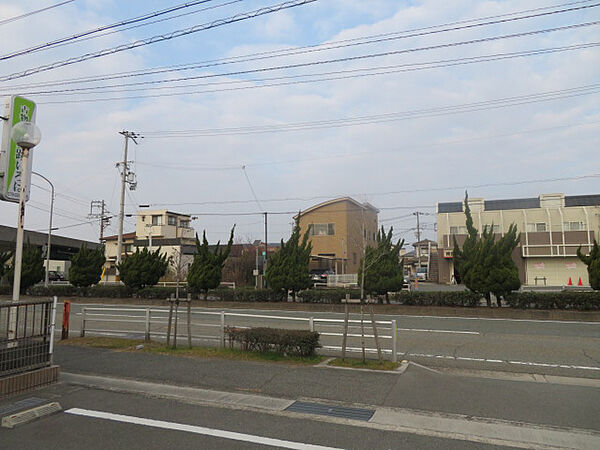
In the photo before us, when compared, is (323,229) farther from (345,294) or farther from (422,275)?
(345,294)

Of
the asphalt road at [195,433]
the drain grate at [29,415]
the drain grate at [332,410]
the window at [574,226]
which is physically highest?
the window at [574,226]

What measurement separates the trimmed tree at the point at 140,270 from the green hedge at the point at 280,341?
19904mm

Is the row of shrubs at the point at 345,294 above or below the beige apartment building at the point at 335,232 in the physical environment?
below

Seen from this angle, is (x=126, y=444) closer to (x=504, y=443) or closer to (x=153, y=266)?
(x=504, y=443)

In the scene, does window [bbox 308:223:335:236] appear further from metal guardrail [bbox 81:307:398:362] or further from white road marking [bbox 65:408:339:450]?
white road marking [bbox 65:408:339:450]

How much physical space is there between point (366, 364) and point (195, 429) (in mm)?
3959

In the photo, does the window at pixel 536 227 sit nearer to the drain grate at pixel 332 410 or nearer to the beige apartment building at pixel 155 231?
the beige apartment building at pixel 155 231

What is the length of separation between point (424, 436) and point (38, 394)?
544 centimetres

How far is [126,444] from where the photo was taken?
4555 mm

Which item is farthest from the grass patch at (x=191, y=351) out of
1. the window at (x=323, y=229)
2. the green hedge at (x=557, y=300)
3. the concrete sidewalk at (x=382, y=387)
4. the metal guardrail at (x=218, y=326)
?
the window at (x=323, y=229)

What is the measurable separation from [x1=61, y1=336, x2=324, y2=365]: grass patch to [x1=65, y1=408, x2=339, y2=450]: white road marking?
349cm

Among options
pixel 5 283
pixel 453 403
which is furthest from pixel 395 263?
pixel 5 283

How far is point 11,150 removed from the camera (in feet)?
31.9

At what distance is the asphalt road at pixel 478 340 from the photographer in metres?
8.99
